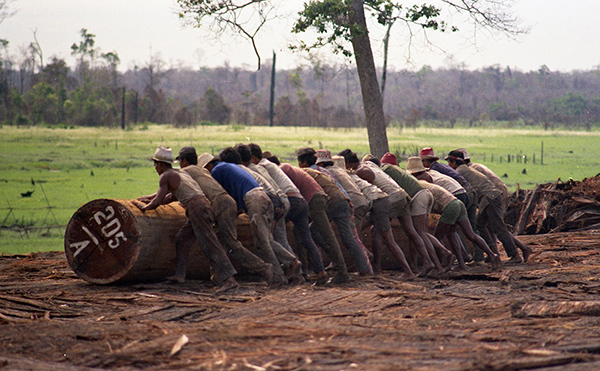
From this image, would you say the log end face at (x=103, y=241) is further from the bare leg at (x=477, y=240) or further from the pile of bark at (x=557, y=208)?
the pile of bark at (x=557, y=208)

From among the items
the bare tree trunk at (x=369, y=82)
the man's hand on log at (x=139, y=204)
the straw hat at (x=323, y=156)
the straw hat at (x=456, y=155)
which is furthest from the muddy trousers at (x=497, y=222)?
the bare tree trunk at (x=369, y=82)

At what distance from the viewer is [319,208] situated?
9.38 m

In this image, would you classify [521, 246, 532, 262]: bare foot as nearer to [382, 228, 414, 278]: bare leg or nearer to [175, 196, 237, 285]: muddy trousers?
[382, 228, 414, 278]: bare leg

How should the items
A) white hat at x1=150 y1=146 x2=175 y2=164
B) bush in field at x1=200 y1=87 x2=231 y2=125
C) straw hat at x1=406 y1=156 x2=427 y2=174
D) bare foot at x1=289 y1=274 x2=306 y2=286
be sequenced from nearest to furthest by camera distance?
1. white hat at x1=150 y1=146 x2=175 y2=164
2. bare foot at x1=289 y1=274 x2=306 y2=286
3. straw hat at x1=406 y1=156 x2=427 y2=174
4. bush in field at x1=200 y1=87 x2=231 y2=125

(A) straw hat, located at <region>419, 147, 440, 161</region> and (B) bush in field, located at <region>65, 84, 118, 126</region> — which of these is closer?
(A) straw hat, located at <region>419, 147, 440, 161</region>

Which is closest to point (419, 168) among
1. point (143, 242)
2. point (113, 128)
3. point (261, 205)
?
point (261, 205)

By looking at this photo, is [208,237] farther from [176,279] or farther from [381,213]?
[381,213]

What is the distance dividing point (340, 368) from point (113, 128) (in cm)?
4588

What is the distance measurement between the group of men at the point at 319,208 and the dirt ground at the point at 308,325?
1.44 ft

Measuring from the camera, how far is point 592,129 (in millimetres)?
71188

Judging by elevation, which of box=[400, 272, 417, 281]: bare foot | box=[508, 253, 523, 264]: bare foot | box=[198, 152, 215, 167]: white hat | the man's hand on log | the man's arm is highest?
box=[198, 152, 215, 167]: white hat

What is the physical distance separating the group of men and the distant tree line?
8568mm

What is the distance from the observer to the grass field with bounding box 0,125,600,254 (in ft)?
65.1

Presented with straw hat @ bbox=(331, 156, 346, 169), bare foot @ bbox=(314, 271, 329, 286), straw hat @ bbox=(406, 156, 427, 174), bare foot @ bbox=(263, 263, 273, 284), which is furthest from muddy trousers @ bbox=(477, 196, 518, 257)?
bare foot @ bbox=(263, 263, 273, 284)
